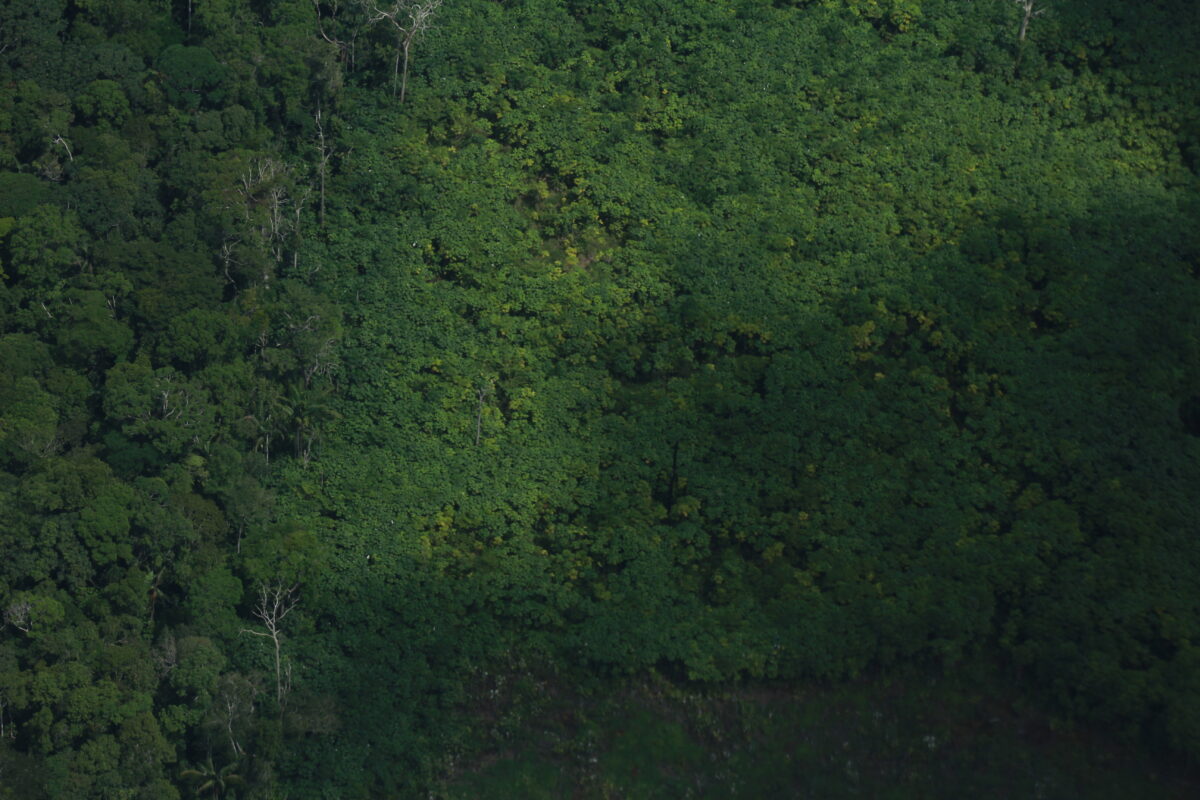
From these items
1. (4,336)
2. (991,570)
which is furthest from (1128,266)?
(4,336)

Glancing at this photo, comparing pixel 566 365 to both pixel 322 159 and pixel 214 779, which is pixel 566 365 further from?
pixel 214 779

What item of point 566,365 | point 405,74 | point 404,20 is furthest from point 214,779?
point 404,20

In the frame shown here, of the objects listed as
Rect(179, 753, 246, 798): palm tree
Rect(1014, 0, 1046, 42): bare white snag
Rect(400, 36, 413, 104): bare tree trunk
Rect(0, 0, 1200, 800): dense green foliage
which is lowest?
Rect(179, 753, 246, 798): palm tree

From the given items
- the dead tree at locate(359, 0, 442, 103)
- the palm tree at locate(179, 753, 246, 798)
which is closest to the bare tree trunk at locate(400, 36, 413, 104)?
the dead tree at locate(359, 0, 442, 103)

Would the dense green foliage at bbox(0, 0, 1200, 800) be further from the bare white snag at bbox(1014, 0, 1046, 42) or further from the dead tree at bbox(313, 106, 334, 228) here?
the bare white snag at bbox(1014, 0, 1046, 42)

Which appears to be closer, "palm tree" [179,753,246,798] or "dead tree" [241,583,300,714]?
"palm tree" [179,753,246,798]

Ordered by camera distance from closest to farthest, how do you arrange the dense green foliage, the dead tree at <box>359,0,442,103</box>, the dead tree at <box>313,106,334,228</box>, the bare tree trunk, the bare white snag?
the dense green foliage < the dead tree at <box>313,106,334,228</box> < the bare white snag < the bare tree trunk < the dead tree at <box>359,0,442,103</box>

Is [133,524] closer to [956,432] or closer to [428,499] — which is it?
[428,499]
